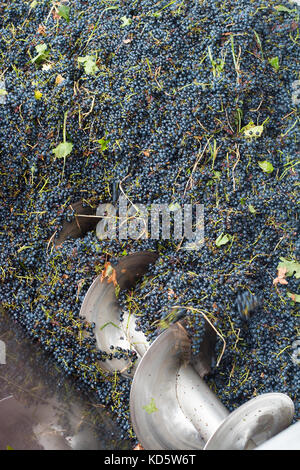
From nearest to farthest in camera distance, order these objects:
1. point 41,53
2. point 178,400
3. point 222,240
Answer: point 178,400 → point 222,240 → point 41,53

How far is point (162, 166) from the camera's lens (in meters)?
2.59

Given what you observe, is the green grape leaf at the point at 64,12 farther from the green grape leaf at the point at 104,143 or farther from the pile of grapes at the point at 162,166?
the green grape leaf at the point at 104,143

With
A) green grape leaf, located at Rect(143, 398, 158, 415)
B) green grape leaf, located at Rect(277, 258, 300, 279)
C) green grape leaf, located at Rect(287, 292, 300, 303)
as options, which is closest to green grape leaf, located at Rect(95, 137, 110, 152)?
green grape leaf, located at Rect(277, 258, 300, 279)


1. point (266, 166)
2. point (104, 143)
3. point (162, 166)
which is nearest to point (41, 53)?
point (104, 143)

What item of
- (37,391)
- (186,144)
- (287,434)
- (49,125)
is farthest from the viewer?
(49,125)

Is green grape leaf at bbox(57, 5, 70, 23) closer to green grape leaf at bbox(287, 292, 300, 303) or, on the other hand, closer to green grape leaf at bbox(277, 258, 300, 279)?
green grape leaf at bbox(277, 258, 300, 279)

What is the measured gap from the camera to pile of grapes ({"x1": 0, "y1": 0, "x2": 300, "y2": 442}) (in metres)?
2.38

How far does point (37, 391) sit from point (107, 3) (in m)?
2.15

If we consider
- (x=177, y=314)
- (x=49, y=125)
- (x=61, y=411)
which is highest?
(x=49, y=125)

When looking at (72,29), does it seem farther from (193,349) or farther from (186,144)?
(193,349)

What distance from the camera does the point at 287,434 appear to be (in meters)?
1.91

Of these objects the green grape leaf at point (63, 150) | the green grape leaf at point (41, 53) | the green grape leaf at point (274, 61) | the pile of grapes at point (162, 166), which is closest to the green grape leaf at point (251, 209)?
the pile of grapes at point (162, 166)

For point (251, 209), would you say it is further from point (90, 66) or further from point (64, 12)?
point (64, 12)

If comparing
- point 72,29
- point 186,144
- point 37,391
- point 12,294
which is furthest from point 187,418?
point 72,29
